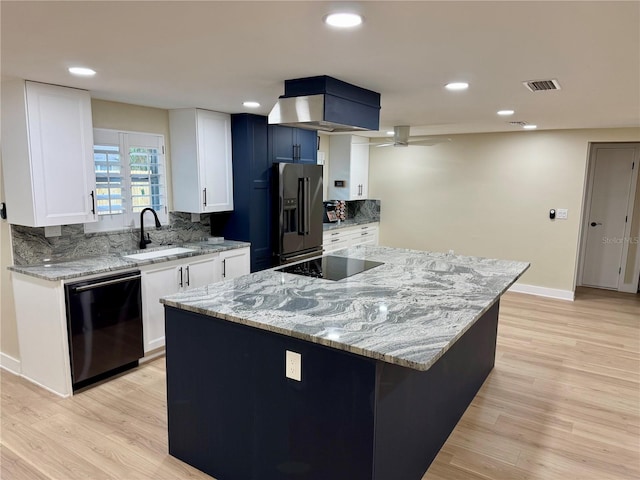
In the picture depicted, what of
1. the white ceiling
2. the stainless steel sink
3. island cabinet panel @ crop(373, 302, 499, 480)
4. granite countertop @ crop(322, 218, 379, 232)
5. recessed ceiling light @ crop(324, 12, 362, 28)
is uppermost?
the white ceiling

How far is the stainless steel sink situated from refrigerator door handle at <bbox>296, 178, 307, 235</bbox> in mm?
1375

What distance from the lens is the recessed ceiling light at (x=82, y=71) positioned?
8.46 ft

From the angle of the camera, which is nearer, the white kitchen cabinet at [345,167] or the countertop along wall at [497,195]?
the countertop along wall at [497,195]

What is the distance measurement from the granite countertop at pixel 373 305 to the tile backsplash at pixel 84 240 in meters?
1.75

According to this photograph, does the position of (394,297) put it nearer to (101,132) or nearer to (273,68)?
(273,68)

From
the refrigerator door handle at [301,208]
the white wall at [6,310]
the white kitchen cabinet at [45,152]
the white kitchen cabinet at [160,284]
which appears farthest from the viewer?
the refrigerator door handle at [301,208]

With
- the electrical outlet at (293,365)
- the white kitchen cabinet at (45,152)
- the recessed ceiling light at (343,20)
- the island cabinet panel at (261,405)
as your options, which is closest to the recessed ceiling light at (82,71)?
the white kitchen cabinet at (45,152)

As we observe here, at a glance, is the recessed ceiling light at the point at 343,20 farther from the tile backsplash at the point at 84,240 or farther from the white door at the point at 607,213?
the white door at the point at 607,213

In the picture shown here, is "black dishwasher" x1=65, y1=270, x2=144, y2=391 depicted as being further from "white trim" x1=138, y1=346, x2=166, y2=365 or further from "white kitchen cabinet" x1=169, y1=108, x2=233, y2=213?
"white kitchen cabinet" x1=169, y1=108, x2=233, y2=213

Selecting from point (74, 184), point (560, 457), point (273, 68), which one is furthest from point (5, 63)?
point (560, 457)

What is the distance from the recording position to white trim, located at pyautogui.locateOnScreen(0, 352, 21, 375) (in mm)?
3443

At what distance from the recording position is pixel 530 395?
327 centimetres

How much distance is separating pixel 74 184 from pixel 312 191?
2.62 m

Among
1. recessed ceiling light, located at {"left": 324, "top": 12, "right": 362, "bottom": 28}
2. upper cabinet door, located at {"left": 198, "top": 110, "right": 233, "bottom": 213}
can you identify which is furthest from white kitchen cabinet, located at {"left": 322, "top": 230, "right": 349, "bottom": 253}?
recessed ceiling light, located at {"left": 324, "top": 12, "right": 362, "bottom": 28}
